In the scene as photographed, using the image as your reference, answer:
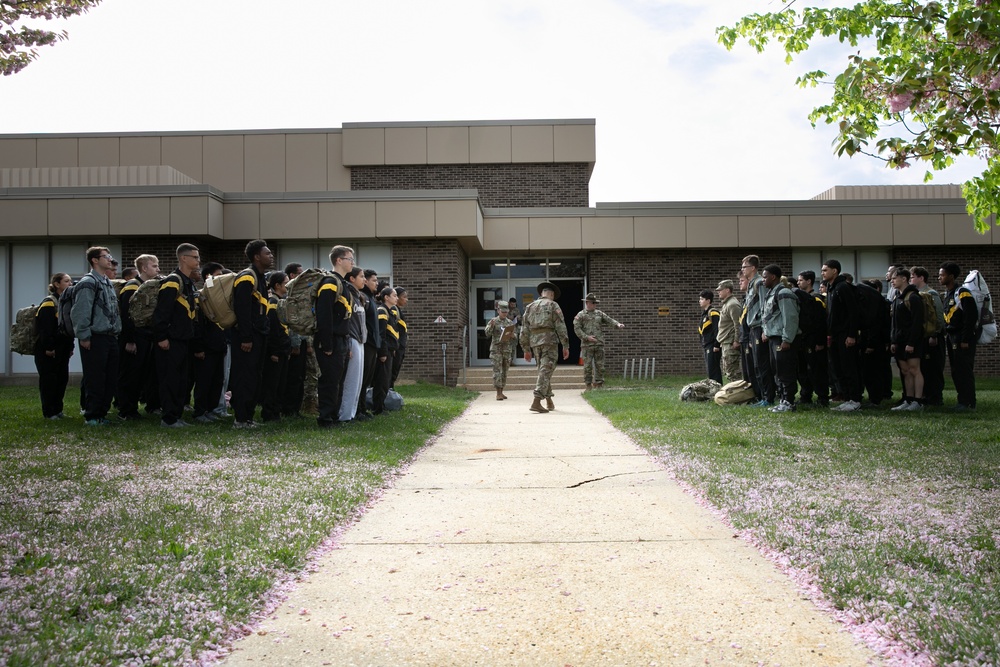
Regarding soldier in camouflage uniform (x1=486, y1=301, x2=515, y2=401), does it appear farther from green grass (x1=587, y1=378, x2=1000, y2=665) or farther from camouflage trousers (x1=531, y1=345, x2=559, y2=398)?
green grass (x1=587, y1=378, x2=1000, y2=665)

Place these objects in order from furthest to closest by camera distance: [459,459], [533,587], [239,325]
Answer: [239,325]
[459,459]
[533,587]

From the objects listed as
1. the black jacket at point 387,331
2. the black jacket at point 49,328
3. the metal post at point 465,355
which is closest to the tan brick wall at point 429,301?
the metal post at point 465,355

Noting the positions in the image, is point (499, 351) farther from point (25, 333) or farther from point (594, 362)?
point (25, 333)

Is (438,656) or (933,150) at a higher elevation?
(933,150)

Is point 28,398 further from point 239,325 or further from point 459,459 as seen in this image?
point 459,459

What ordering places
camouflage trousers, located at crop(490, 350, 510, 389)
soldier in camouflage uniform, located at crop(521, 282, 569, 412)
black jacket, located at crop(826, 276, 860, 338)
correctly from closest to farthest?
black jacket, located at crop(826, 276, 860, 338), soldier in camouflage uniform, located at crop(521, 282, 569, 412), camouflage trousers, located at crop(490, 350, 510, 389)

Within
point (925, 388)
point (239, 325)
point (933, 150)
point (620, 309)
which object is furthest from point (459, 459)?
point (620, 309)

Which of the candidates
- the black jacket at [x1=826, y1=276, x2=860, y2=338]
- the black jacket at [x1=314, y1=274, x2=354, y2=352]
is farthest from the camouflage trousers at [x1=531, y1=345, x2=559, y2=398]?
the black jacket at [x1=314, y1=274, x2=354, y2=352]

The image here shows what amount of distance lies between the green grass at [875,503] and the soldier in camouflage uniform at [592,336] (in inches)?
310

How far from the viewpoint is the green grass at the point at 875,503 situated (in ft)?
11.3

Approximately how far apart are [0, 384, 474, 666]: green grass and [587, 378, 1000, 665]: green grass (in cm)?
253

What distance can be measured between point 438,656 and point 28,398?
15.2 metres

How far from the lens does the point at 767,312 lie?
1198 centimetres

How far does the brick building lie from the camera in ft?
70.3
